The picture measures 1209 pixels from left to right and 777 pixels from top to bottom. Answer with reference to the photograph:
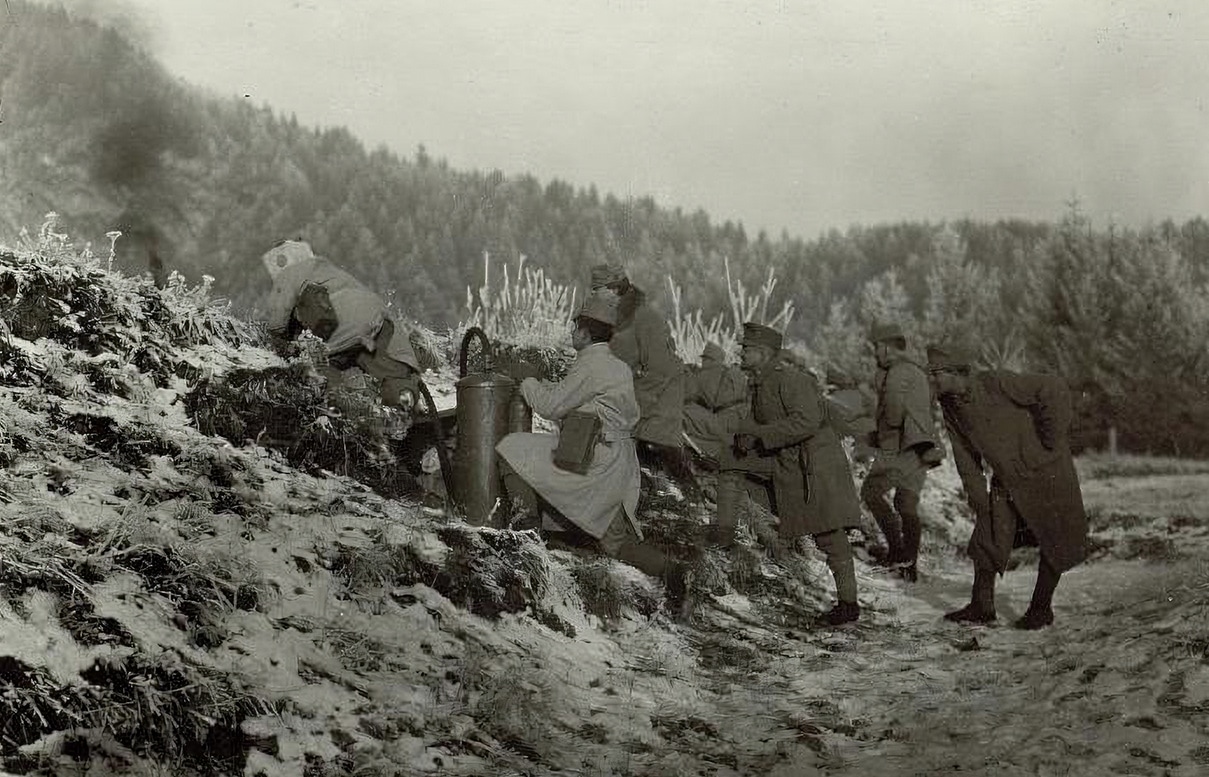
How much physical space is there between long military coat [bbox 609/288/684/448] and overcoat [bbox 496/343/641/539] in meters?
1.70

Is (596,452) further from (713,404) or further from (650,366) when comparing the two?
(713,404)

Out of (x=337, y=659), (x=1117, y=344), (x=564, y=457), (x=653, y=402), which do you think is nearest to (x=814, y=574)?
(x=653, y=402)

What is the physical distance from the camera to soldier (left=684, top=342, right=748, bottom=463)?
27.3 feet

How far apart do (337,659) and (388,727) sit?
16.1 inches

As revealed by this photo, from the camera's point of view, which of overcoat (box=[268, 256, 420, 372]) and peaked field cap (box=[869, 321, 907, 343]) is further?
peaked field cap (box=[869, 321, 907, 343])

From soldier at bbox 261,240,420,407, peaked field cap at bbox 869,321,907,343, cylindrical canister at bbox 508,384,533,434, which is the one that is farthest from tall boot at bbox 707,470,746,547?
soldier at bbox 261,240,420,407

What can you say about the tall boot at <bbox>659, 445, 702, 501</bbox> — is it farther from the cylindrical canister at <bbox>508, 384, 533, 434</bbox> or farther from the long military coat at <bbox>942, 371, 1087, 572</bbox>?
the long military coat at <bbox>942, 371, 1087, 572</bbox>

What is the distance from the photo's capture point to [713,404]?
27.8ft

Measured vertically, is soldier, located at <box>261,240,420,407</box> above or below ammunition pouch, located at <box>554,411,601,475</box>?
above

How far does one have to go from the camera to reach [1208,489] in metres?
17.4

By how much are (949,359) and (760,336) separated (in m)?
1.15

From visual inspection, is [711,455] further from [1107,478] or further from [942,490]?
[1107,478]

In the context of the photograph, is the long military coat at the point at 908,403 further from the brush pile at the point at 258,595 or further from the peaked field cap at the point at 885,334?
the brush pile at the point at 258,595

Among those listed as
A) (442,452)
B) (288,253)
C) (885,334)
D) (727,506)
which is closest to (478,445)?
(442,452)
